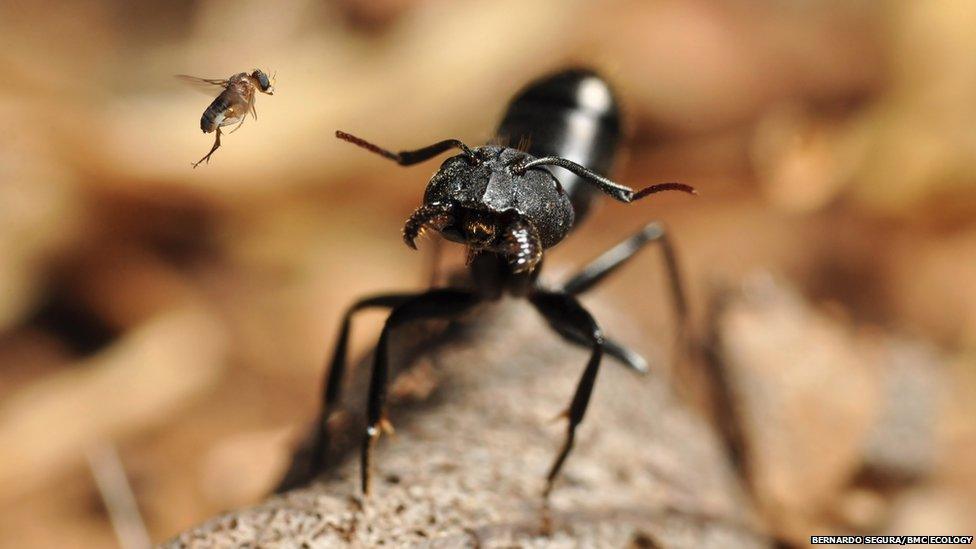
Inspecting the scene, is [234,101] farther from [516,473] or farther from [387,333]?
[516,473]

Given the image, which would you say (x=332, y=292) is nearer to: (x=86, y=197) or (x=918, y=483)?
(x=86, y=197)

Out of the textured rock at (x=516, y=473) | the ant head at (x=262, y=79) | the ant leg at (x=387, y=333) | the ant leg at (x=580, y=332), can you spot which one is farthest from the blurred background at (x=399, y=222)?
the ant head at (x=262, y=79)

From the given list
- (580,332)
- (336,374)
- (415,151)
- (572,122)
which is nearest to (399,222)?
(572,122)

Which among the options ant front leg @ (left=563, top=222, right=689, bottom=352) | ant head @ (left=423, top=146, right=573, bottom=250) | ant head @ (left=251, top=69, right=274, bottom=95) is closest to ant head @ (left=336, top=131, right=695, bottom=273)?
ant head @ (left=423, top=146, right=573, bottom=250)

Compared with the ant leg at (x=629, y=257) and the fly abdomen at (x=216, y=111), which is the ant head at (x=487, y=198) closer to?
the fly abdomen at (x=216, y=111)

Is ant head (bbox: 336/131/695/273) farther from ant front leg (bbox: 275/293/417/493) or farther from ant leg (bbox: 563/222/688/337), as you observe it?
ant leg (bbox: 563/222/688/337)

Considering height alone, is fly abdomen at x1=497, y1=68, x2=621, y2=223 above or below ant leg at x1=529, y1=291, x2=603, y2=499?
above

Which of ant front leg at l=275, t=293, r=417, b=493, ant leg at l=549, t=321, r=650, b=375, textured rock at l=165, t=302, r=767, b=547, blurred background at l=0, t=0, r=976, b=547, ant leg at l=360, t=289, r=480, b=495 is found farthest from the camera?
blurred background at l=0, t=0, r=976, b=547
